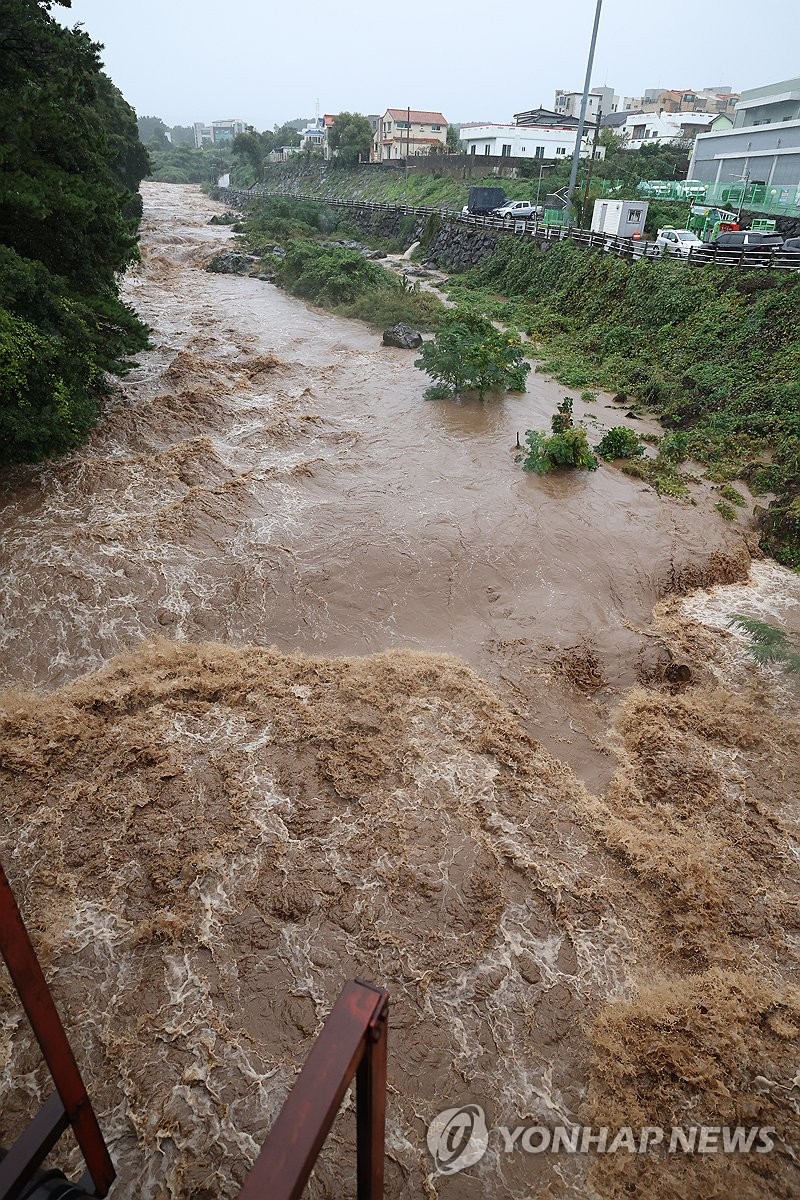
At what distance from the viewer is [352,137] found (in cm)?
6125

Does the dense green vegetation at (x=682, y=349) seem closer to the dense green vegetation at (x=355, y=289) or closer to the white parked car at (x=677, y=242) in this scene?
the dense green vegetation at (x=355, y=289)

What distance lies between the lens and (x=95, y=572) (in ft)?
35.2

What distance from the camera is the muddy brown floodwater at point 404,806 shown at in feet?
17.8

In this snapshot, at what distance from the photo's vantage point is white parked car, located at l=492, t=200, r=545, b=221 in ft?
112

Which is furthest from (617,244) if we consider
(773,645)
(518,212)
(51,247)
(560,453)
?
(773,645)

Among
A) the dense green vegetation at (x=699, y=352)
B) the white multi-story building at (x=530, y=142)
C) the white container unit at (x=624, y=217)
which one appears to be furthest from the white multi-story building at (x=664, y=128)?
the dense green vegetation at (x=699, y=352)

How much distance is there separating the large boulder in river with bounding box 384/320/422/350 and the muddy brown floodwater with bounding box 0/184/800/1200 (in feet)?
34.3

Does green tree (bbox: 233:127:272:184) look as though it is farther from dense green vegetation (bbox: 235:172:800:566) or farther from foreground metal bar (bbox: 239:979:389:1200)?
foreground metal bar (bbox: 239:979:389:1200)

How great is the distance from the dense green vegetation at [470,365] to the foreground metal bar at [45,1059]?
17135 millimetres

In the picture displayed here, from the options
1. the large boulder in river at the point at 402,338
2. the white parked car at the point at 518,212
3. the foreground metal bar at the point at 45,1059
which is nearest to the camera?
the foreground metal bar at the point at 45,1059

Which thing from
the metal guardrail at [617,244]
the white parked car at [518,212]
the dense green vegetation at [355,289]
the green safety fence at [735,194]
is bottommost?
A: the dense green vegetation at [355,289]

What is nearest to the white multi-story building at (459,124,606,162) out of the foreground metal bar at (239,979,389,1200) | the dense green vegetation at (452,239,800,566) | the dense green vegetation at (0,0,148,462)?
the dense green vegetation at (452,239,800,566)

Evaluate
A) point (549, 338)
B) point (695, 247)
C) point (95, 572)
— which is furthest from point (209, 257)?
point (95, 572)

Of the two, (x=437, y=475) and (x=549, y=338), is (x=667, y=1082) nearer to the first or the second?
(x=437, y=475)
